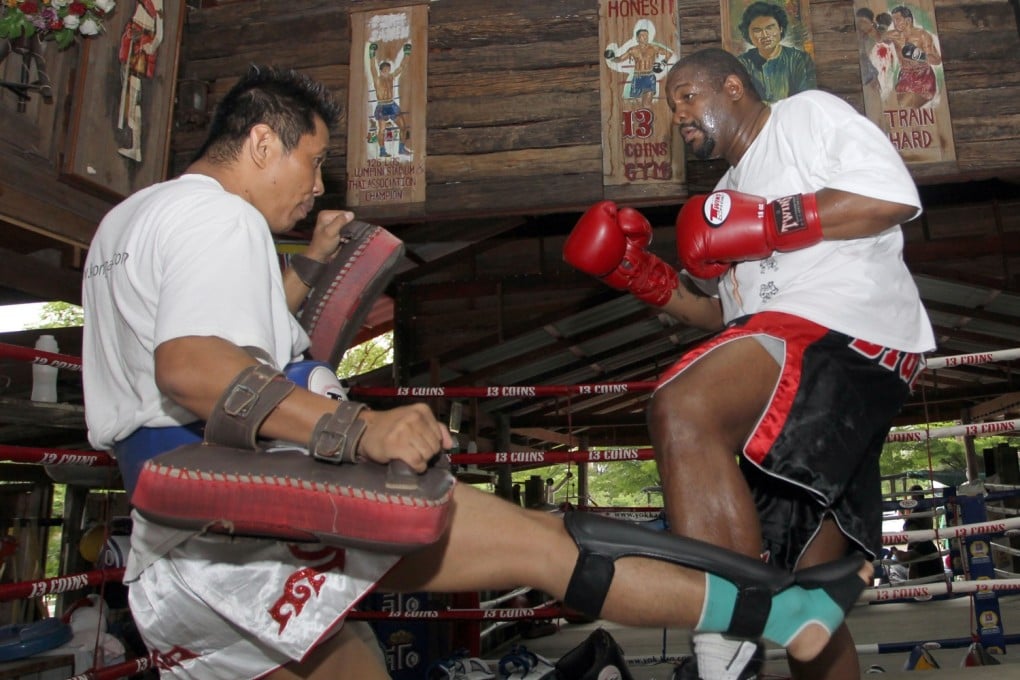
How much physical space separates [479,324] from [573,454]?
3729mm

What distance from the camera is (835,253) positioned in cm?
172

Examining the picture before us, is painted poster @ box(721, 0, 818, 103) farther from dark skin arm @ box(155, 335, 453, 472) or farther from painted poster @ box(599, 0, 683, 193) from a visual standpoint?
dark skin arm @ box(155, 335, 453, 472)

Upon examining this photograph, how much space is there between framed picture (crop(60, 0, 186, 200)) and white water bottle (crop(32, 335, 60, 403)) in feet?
2.25

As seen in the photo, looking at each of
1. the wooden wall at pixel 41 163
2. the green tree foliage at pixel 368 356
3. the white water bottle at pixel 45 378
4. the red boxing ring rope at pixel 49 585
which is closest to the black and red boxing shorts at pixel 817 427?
the red boxing ring rope at pixel 49 585

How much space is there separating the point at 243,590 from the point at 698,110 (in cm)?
145

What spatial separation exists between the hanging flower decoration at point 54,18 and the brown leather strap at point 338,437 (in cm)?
281

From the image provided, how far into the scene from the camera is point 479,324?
734 cm

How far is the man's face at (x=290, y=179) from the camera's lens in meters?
1.43

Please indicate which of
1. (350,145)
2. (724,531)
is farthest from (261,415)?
(350,145)

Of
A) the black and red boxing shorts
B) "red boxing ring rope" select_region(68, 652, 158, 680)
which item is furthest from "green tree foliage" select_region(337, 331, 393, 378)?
the black and red boxing shorts

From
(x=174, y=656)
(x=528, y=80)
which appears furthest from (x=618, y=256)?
(x=528, y=80)

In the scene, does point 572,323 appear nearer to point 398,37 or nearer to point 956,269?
point 956,269

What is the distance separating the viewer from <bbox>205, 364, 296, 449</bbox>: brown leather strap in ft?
3.40

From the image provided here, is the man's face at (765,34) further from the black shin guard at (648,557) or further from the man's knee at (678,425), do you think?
the black shin guard at (648,557)
